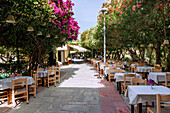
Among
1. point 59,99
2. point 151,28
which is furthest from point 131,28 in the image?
point 59,99

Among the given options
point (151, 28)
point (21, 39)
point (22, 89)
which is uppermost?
point (151, 28)

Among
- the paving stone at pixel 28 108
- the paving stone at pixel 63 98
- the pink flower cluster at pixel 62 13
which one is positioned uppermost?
the pink flower cluster at pixel 62 13

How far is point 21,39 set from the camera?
8047 millimetres

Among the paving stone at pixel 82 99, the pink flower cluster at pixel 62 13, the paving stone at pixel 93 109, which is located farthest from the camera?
the pink flower cluster at pixel 62 13

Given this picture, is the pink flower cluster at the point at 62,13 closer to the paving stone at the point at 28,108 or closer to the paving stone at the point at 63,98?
the paving stone at the point at 63,98

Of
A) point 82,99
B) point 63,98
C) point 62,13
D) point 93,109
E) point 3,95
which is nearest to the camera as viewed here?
point 93,109

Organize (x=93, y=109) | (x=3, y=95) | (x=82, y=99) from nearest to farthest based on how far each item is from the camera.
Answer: (x=93, y=109) < (x=3, y=95) < (x=82, y=99)

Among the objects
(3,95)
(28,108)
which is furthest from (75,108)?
(3,95)

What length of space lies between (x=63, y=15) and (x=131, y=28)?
→ 4715mm

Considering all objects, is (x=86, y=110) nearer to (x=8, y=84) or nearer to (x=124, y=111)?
(x=124, y=111)

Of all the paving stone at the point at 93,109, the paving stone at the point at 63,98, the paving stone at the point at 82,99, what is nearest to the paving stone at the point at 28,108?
the paving stone at the point at 63,98

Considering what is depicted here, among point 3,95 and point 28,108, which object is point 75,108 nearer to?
point 28,108

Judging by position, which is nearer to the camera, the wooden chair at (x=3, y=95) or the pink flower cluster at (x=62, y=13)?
the wooden chair at (x=3, y=95)

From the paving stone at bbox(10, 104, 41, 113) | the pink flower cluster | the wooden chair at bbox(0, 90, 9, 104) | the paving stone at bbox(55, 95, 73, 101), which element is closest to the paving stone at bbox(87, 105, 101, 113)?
the paving stone at bbox(55, 95, 73, 101)
